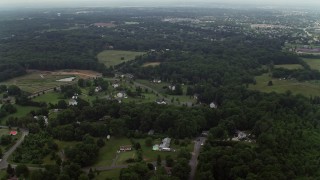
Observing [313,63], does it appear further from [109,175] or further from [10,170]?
[10,170]

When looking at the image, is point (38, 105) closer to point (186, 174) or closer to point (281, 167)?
point (186, 174)

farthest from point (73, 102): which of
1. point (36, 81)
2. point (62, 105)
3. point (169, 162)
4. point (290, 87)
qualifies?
point (290, 87)

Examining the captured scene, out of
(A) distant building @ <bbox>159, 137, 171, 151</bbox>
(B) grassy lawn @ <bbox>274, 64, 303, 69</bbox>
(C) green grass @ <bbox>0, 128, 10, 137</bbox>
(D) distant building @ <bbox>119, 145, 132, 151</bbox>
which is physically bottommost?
(C) green grass @ <bbox>0, 128, 10, 137</bbox>

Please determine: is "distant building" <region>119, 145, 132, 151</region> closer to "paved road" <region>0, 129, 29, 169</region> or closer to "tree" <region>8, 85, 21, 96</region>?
"paved road" <region>0, 129, 29, 169</region>

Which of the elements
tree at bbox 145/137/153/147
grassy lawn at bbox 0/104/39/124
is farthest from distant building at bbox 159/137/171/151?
grassy lawn at bbox 0/104/39/124

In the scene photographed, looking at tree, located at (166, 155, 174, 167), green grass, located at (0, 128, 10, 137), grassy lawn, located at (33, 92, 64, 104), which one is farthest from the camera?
grassy lawn, located at (33, 92, 64, 104)

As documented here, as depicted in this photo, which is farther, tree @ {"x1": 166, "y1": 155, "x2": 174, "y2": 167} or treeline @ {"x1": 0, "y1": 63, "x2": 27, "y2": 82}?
treeline @ {"x1": 0, "y1": 63, "x2": 27, "y2": 82}

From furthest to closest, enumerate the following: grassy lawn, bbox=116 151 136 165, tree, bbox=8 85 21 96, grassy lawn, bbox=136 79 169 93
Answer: grassy lawn, bbox=136 79 169 93, tree, bbox=8 85 21 96, grassy lawn, bbox=116 151 136 165

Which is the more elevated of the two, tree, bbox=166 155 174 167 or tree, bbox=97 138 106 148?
tree, bbox=166 155 174 167
